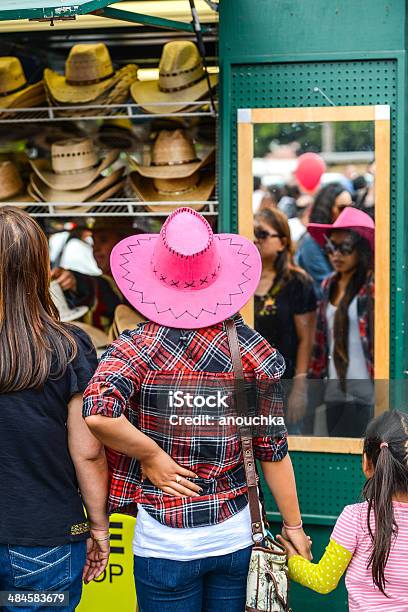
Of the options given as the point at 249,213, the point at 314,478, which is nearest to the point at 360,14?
the point at 249,213

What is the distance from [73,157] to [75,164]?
4 centimetres

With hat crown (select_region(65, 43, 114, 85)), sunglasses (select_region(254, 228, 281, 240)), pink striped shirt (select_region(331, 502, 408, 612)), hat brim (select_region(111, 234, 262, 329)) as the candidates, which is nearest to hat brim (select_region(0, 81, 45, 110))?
hat crown (select_region(65, 43, 114, 85))

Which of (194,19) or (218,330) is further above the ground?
(194,19)

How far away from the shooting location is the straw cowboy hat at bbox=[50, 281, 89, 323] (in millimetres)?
4812

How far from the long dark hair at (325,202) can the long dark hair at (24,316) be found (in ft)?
5.23

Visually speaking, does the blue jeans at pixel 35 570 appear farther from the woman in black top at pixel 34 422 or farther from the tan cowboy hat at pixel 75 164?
the tan cowboy hat at pixel 75 164

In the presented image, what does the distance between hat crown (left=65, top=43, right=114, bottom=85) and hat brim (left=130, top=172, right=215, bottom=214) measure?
19.8 inches

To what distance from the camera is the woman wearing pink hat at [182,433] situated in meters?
2.42

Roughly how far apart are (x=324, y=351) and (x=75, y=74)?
181 centimetres

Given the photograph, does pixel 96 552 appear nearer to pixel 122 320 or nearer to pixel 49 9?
pixel 49 9

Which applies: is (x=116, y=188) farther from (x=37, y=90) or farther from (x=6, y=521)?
(x=6, y=521)

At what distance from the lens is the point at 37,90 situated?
4438mm

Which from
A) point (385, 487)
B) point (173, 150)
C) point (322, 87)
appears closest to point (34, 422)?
point (385, 487)

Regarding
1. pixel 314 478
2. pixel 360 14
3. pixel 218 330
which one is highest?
pixel 360 14
